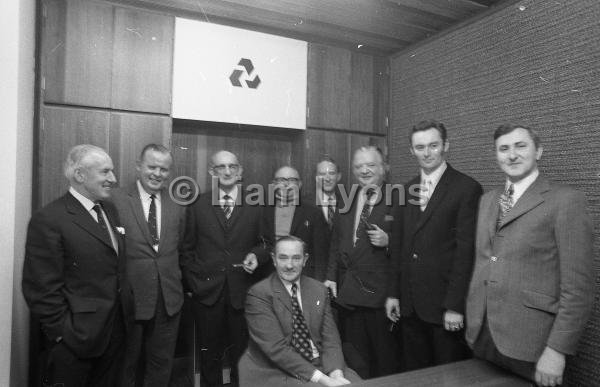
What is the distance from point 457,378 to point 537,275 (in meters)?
0.53

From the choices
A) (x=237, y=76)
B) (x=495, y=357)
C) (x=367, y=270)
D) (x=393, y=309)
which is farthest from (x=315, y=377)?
(x=237, y=76)

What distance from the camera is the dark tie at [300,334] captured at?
2.07 metres

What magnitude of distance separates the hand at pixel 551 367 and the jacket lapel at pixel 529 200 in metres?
0.52

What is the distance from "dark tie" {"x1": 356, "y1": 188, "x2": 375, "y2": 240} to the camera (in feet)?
7.77

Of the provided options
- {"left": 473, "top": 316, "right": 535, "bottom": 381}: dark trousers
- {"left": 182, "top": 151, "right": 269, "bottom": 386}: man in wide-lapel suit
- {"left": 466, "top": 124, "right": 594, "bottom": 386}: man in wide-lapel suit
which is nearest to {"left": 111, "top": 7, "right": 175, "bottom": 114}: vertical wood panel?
{"left": 182, "top": 151, "right": 269, "bottom": 386}: man in wide-lapel suit

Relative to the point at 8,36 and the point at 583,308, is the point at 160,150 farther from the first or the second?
the point at 583,308

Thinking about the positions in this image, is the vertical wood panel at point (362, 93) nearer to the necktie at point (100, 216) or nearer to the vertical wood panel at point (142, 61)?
the vertical wood panel at point (142, 61)

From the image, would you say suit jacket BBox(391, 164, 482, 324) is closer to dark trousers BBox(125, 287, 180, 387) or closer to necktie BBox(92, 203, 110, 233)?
dark trousers BBox(125, 287, 180, 387)

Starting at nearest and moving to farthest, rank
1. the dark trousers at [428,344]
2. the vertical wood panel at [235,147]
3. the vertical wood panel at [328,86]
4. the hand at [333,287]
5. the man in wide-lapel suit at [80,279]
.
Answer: the man in wide-lapel suit at [80,279] < the dark trousers at [428,344] < the hand at [333,287] < the vertical wood panel at [235,147] < the vertical wood panel at [328,86]

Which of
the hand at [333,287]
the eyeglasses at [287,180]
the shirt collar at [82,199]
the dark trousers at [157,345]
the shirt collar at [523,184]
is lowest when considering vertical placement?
the dark trousers at [157,345]

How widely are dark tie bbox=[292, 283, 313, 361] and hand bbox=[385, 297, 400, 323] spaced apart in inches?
18.1

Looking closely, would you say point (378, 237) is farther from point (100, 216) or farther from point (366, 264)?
point (100, 216)

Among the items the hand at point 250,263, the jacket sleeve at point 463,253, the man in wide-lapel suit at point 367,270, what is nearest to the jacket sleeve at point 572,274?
the jacket sleeve at point 463,253

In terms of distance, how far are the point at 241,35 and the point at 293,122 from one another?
2.50 feet
